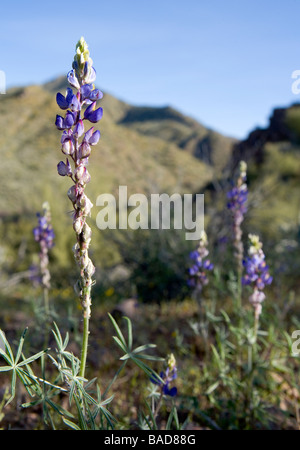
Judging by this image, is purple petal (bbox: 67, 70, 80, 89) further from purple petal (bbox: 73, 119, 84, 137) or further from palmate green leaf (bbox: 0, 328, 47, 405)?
palmate green leaf (bbox: 0, 328, 47, 405)

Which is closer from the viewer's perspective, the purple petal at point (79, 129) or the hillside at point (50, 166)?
the purple petal at point (79, 129)

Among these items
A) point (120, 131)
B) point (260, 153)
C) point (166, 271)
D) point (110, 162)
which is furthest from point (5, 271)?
point (120, 131)

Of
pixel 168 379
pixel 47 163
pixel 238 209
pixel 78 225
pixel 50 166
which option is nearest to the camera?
pixel 78 225

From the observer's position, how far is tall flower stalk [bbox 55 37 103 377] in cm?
133

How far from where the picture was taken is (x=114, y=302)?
482 centimetres

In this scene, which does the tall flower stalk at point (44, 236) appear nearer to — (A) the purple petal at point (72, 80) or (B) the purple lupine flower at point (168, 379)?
(B) the purple lupine flower at point (168, 379)

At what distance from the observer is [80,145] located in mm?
1352

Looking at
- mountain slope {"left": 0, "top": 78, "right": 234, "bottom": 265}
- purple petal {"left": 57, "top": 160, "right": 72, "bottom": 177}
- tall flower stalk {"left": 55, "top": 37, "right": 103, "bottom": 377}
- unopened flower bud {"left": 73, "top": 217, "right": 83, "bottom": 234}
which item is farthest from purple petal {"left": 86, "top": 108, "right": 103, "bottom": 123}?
mountain slope {"left": 0, "top": 78, "right": 234, "bottom": 265}

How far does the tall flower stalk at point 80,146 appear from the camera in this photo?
133 centimetres

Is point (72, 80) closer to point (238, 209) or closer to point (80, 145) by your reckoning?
point (80, 145)

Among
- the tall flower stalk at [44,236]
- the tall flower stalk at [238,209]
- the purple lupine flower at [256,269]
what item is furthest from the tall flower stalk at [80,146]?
the tall flower stalk at [238,209]

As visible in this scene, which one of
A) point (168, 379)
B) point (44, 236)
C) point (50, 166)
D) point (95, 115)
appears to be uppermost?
point (50, 166)

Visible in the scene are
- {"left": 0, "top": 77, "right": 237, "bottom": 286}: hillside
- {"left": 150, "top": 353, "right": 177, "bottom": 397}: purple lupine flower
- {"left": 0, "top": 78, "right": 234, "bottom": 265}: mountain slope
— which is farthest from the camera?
{"left": 0, "top": 78, "right": 234, "bottom": 265}: mountain slope

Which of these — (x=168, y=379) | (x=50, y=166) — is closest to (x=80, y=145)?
(x=168, y=379)
